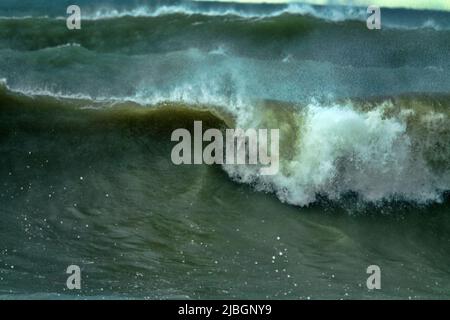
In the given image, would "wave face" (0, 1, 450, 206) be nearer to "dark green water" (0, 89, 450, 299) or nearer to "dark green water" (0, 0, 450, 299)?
"dark green water" (0, 0, 450, 299)

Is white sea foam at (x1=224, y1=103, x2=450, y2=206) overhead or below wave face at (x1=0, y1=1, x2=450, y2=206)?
below

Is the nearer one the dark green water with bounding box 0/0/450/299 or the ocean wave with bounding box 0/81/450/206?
the dark green water with bounding box 0/0/450/299

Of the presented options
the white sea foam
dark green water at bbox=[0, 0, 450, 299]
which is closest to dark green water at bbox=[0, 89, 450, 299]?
dark green water at bbox=[0, 0, 450, 299]

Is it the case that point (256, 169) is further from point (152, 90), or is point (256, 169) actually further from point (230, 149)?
point (152, 90)

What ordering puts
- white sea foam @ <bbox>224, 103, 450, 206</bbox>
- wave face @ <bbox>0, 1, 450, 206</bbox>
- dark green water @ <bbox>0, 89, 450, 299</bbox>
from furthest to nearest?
wave face @ <bbox>0, 1, 450, 206</bbox>
white sea foam @ <bbox>224, 103, 450, 206</bbox>
dark green water @ <bbox>0, 89, 450, 299</bbox>

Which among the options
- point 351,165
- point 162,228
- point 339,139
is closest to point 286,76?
point 339,139

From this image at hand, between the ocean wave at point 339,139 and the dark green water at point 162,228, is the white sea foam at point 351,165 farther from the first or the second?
the dark green water at point 162,228

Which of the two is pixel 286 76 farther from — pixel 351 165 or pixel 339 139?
pixel 351 165

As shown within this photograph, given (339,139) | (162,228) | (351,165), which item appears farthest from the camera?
(339,139)

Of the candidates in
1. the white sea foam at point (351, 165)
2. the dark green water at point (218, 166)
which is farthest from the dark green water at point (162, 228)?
the white sea foam at point (351, 165)
